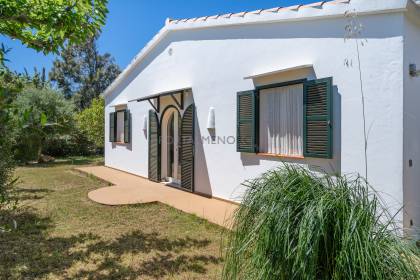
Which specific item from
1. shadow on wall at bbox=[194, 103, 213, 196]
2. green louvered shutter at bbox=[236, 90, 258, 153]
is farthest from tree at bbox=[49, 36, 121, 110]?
green louvered shutter at bbox=[236, 90, 258, 153]

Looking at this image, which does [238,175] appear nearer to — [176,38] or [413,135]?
[413,135]

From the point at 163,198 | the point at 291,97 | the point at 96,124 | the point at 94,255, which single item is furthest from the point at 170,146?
the point at 96,124

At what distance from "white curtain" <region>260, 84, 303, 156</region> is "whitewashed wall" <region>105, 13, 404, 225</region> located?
0.31 meters

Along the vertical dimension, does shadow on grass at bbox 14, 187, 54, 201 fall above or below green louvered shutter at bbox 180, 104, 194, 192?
below

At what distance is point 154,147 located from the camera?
1208 cm

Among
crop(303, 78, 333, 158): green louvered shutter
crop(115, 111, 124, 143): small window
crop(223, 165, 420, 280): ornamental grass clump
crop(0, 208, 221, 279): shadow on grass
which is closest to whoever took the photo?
crop(223, 165, 420, 280): ornamental grass clump

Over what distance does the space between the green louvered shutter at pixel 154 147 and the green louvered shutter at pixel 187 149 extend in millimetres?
1739

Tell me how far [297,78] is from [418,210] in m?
3.31

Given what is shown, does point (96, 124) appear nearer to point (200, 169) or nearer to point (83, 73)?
point (200, 169)

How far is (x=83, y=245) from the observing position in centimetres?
552

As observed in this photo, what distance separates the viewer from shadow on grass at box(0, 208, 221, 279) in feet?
14.6

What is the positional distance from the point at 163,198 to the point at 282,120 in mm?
4178

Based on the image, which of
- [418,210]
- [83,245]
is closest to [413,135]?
[418,210]

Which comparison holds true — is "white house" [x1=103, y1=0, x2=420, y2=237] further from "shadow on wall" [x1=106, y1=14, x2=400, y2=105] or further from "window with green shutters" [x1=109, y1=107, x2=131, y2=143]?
"window with green shutters" [x1=109, y1=107, x2=131, y2=143]
